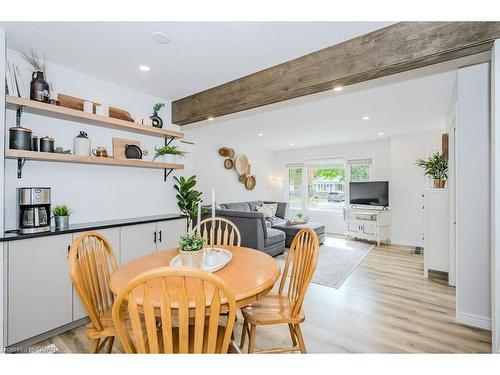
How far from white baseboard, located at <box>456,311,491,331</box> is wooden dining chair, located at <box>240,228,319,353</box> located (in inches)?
68.1

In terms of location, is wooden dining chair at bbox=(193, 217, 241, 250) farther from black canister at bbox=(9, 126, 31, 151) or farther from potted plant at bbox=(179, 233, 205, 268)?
black canister at bbox=(9, 126, 31, 151)

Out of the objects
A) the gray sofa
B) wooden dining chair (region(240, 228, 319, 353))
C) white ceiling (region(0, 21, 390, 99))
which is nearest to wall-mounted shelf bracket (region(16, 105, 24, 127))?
white ceiling (region(0, 21, 390, 99))

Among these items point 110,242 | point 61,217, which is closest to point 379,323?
point 110,242

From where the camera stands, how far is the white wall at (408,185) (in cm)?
520

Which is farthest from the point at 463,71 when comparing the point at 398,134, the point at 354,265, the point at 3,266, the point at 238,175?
the point at 238,175

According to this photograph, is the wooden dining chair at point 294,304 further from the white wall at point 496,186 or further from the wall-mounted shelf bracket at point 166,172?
the wall-mounted shelf bracket at point 166,172

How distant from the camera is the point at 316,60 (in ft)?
7.16

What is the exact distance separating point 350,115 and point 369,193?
253cm

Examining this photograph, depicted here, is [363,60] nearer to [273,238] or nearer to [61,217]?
[61,217]

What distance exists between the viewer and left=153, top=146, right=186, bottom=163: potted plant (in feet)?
10.5

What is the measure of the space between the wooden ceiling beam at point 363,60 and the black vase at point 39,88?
5.37 ft

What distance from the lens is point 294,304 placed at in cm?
160
